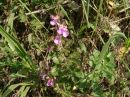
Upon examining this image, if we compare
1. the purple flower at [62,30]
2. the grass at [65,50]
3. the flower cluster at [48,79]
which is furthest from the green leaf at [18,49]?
the purple flower at [62,30]

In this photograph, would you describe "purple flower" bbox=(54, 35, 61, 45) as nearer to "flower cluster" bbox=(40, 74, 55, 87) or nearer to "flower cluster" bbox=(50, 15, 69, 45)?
"flower cluster" bbox=(50, 15, 69, 45)

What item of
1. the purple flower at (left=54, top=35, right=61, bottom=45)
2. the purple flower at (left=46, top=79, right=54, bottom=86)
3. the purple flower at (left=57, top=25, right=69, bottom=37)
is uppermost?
the purple flower at (left=57, top=25, right=69, bottom=37)

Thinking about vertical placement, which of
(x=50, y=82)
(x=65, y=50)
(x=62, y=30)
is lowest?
(x=50, y=82)

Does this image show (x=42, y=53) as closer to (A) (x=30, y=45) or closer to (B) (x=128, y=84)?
(A) (x=30, y=45)

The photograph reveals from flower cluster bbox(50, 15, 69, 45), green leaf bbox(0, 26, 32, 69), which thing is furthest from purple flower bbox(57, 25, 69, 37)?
green leaf bbox(0, 26, 32, 69)

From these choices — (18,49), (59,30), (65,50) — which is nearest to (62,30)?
(59,30)

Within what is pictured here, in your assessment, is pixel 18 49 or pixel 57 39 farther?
pixel 57 39

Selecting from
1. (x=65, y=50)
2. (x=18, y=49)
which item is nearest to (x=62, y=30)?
(x=65, y=50)

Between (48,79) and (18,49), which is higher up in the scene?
(18,49)

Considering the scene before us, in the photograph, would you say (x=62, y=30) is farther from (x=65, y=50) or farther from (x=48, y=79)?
(x=48, y=79)
